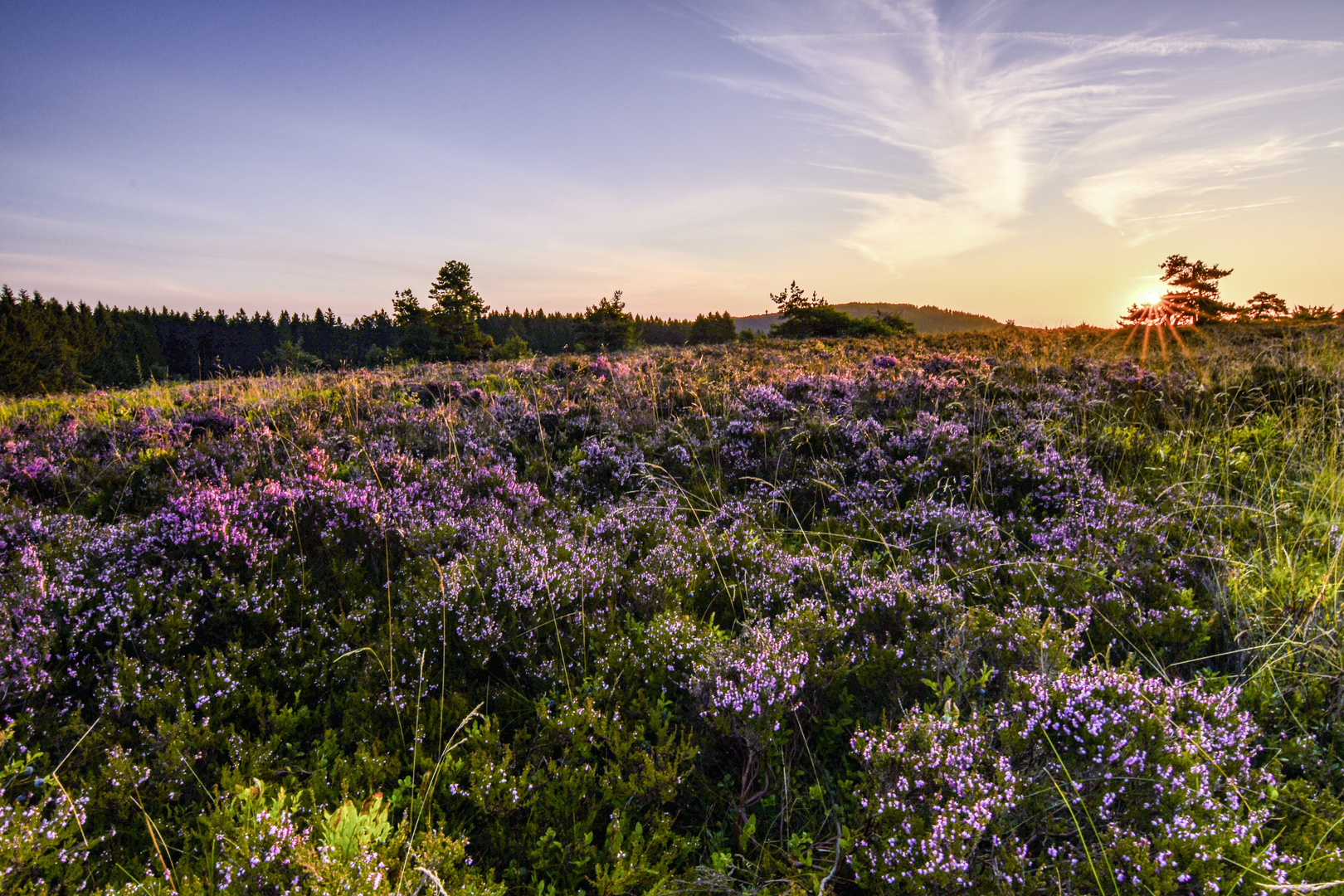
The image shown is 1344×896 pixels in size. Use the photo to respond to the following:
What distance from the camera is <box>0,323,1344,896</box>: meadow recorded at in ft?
6.58

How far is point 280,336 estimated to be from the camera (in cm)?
11825

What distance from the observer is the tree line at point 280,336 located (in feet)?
114

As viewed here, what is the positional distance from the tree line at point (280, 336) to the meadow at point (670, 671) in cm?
1060

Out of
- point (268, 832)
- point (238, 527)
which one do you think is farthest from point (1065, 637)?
point (238, 527)

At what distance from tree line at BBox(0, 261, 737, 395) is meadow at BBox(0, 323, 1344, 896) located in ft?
34.8

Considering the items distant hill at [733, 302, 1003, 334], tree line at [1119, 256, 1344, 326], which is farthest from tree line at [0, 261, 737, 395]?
tree line at [1119, 256, 1344, 326]

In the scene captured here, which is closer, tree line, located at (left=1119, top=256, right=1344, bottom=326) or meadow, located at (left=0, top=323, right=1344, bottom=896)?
meadow, located at (left=0, top=323, right=1344, bottom=896)

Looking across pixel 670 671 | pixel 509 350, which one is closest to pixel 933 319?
pixel 509 350

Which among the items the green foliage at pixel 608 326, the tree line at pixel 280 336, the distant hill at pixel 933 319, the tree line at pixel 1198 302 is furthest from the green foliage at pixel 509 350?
the tree line at pixel 1198 302

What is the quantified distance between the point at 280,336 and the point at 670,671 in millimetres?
143394

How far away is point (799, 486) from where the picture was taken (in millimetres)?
5605

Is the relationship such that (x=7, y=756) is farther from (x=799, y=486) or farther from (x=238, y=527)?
Result: (x=799, y=486)

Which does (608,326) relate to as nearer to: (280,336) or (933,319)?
(933,319)

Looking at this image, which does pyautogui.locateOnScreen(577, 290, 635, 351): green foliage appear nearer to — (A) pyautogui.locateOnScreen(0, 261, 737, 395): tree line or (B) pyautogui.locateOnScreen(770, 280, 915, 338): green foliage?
(A) pyautogui.locateOnScreen(0, 261, 737, 395): tree line
